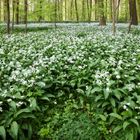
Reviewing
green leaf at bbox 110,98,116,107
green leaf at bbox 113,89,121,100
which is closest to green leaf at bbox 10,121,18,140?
green leaf at bbox 110,98,116,107

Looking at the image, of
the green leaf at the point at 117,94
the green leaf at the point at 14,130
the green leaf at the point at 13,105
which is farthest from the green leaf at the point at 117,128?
the green leaf at the point at 13,105

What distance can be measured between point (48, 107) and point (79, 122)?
1045 mm

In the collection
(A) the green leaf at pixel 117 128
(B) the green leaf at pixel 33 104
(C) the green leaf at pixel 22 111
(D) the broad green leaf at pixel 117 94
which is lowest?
(A) the green leaf at pixel 117 128

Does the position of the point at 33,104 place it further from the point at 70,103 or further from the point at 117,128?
the point at 117,128

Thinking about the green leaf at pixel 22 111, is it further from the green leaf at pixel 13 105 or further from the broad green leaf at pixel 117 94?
the broad green leaf at pixel 117 94

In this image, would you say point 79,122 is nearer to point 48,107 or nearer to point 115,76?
point 48,107

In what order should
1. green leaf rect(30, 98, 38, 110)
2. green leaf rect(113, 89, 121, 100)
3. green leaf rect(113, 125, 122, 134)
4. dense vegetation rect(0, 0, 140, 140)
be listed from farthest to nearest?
green leaf rect(113, 89, 121, 100) < green leaf rect(30, 98, 38, 110) < dense vegetation rect(0, 0, 140, 140) < green leaf rect(113, 125, 122, 134)

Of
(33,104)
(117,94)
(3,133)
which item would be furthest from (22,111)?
(117,94)

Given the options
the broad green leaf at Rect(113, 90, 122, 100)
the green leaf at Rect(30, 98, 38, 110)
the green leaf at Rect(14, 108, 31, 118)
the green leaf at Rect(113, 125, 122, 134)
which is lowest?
the green leaf at Rect(113, 125, 122, 134)

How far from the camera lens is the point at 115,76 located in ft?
27.4

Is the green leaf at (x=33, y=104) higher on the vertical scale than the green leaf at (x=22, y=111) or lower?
higher

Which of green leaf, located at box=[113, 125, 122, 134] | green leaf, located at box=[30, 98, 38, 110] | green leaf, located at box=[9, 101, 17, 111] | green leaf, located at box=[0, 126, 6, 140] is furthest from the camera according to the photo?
green leaf, located at box=[30, 98, 38, 110]

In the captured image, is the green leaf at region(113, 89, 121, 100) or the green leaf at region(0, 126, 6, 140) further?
the green leaf at region(113, 89, 121, 100)

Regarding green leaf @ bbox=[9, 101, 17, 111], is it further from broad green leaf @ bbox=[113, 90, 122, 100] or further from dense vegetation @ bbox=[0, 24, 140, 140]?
broad green leaf @ bbox=[113, 90, 122, 100]
